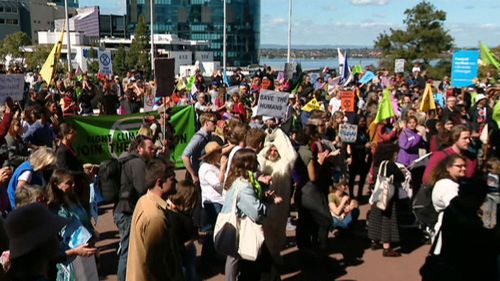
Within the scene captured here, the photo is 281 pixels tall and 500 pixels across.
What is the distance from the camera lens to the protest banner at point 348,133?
31.5 ft

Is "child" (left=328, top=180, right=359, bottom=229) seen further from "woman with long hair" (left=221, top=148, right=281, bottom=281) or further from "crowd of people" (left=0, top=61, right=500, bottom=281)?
"woman with long hair" (left=221, top=148, right=281, bottom=281)

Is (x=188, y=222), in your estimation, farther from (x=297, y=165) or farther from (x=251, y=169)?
(x=297, y=165)

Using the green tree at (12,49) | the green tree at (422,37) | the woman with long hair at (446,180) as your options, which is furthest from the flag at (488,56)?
the green tree at (12,49)

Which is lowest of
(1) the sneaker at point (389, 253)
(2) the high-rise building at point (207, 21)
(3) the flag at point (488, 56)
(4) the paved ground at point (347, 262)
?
(4) the paved ground at point (347, 262)

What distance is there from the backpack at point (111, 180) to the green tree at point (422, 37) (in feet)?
126

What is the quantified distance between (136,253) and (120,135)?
638 centimetres

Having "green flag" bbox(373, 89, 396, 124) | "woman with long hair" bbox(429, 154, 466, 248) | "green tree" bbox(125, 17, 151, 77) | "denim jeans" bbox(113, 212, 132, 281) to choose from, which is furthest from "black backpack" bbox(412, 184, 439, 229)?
"green tree" bbox(125, 17, 151, 77)

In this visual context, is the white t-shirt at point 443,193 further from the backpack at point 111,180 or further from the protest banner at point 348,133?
the protest banner at point 348,133

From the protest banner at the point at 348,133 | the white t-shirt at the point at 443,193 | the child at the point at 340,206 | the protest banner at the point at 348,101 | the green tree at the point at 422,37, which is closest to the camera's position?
the white t-shirt at the point at 443,193

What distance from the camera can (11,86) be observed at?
995 centimetres

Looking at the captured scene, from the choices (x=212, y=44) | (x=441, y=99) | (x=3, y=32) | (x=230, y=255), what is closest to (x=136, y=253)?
(x=230, y=255)

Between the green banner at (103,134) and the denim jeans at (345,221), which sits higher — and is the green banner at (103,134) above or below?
above

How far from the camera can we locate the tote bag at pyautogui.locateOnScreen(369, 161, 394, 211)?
7070 mm

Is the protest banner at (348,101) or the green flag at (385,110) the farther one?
the protest banner at (348,101)
